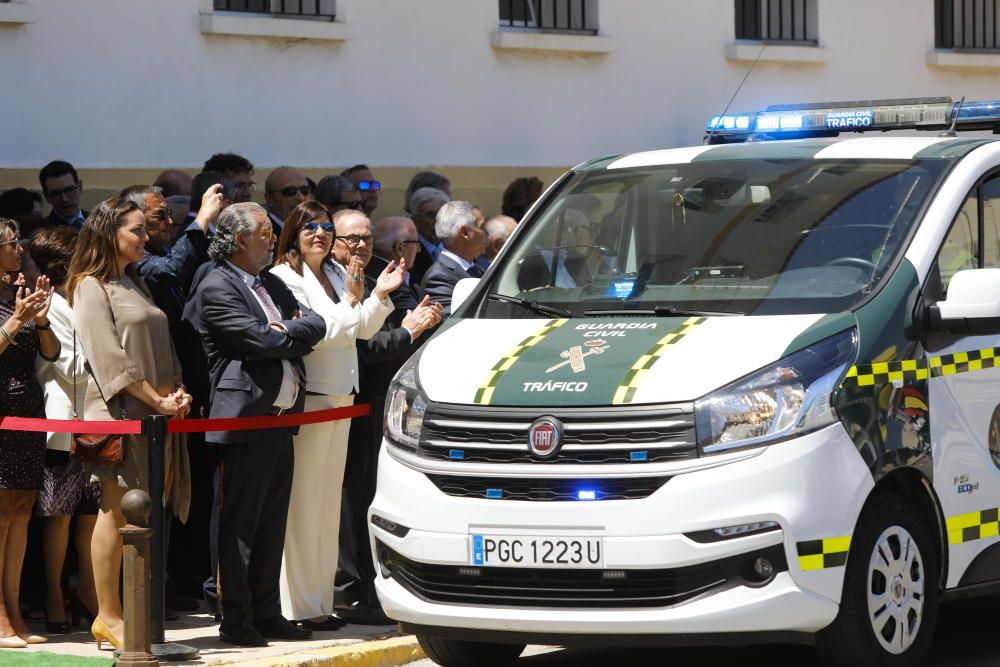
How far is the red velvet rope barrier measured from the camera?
763 centimetres

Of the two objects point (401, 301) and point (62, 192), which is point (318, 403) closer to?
point (401, 301)

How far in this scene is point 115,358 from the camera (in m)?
7.64

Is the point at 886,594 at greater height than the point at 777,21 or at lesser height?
lesser

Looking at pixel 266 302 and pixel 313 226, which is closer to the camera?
pixel 266 302

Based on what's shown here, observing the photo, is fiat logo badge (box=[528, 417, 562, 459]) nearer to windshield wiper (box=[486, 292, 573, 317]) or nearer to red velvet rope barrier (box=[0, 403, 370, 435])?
windshield wiper (box=[486, 292, 573, 317])

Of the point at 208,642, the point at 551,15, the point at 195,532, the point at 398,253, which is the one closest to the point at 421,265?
the point at 398,253

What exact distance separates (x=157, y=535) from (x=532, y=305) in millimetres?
1853

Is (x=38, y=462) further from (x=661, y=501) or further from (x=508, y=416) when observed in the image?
(x=661, y=501)

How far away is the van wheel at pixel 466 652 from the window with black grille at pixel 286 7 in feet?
22.4

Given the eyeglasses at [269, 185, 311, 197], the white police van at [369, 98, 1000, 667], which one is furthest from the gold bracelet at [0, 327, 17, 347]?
the eyeglasses at [269, 185, 311, 197]

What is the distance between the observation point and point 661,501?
624cm

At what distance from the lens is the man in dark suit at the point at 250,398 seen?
311 inches

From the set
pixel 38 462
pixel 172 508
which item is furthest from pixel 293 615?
pixel 38 462

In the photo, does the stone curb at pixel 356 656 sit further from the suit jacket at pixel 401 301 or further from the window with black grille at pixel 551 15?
the window with black grille at pixel 551 15
